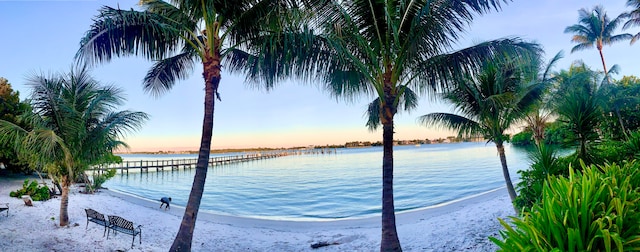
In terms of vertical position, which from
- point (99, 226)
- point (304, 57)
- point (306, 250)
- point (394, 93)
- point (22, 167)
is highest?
point (304, 57)

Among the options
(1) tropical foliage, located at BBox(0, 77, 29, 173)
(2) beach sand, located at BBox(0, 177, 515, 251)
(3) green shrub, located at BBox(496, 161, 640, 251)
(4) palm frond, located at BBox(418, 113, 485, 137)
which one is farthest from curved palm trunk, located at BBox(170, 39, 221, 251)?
(1) tropical foliage, located at BBox(0, 77, 29, 173)

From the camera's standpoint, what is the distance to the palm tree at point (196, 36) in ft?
22.3

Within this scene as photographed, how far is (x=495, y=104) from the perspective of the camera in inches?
356

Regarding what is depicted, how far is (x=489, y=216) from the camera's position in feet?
37.9

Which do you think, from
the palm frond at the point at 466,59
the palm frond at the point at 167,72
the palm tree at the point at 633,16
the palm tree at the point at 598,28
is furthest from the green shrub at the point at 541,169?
the palm tree at the point at 598,28

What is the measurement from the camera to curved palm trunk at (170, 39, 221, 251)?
6.80 metres

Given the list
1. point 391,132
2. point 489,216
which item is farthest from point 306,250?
point 489,216

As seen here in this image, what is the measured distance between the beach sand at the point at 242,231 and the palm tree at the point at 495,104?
2.45 metres

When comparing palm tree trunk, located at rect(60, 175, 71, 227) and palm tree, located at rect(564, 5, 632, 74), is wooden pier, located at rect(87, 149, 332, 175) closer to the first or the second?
palm tree trunk, located at rect(60, 175, 71, 227)

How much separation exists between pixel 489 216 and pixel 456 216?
145 cm

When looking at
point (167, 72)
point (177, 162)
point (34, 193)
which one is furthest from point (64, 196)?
point (177, 162)

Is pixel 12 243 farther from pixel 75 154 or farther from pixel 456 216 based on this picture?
pixel 456 216

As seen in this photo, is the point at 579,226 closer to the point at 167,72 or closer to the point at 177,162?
the point at 167,72

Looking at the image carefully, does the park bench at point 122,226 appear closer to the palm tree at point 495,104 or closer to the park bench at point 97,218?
the park bench at point 97,218
